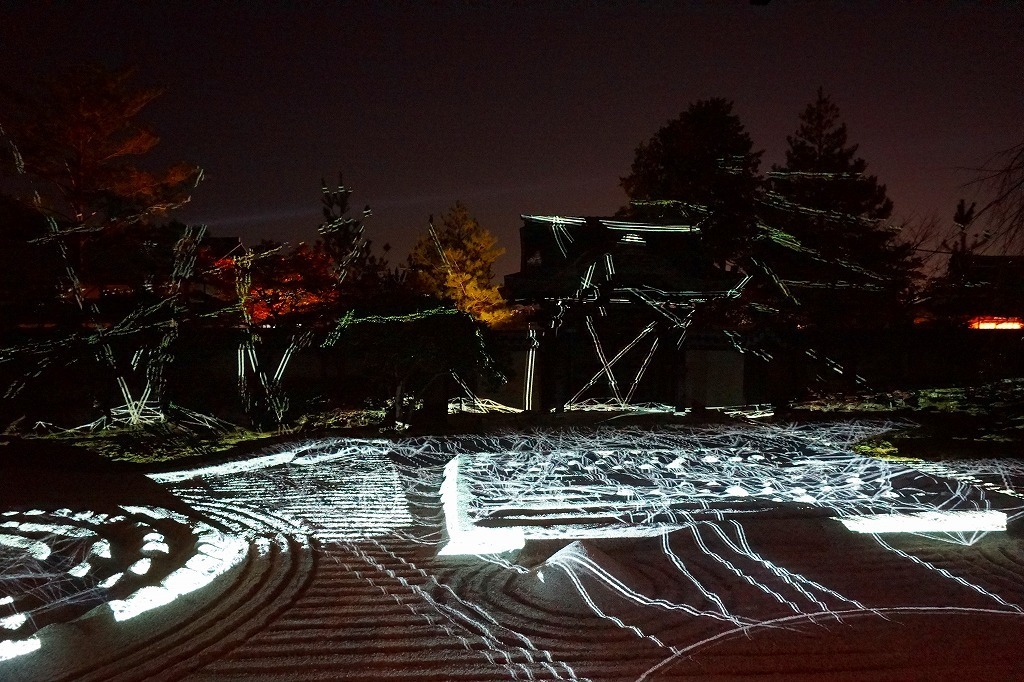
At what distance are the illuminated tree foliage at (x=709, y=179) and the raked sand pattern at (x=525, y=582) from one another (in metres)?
13.6

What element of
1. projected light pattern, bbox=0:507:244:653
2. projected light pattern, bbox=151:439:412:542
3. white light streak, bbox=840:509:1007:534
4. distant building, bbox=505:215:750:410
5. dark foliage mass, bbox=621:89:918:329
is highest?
dark foliage mass, bbox=621:89:918:329

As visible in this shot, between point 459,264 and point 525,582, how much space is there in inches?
922

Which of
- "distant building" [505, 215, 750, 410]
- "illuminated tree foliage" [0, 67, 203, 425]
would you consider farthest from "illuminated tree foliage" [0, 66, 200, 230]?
"distant building" [505, 215, 750, 410]

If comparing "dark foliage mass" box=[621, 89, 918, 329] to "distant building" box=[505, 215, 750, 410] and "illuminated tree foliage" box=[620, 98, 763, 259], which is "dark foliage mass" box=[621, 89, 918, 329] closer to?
"illuminated tree foliage" box=[620, 98, 763, 259]

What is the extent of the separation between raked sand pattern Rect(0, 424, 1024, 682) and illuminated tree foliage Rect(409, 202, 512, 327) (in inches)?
737

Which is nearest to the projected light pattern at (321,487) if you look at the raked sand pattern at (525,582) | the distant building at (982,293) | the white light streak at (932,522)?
the raked sand pattern at (525,582)

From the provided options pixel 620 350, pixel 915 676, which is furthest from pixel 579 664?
pixel 620 350

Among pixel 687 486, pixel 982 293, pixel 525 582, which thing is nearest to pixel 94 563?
pixel 525 582

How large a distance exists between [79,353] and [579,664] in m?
12.1

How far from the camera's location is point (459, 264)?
2794 centimetres

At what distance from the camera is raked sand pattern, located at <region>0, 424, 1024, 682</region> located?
3.90 m

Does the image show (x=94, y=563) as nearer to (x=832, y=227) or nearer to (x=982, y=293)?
(x=982, y=293)

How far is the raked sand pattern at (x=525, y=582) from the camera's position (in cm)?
390

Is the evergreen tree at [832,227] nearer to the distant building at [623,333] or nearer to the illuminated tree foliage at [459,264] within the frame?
the distant building at [623,333]
